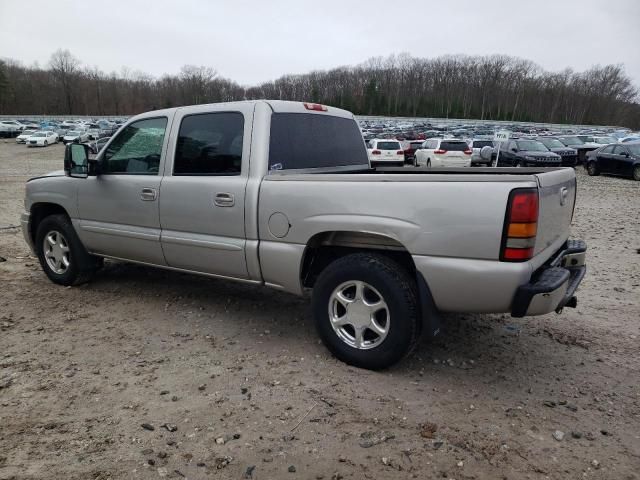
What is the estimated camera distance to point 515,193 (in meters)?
2.81

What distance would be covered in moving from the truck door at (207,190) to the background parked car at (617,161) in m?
19.7

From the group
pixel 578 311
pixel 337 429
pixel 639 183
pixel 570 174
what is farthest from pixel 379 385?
pixel 639 183

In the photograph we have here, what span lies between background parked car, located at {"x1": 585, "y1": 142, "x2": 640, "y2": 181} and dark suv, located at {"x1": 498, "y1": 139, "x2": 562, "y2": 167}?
134cm

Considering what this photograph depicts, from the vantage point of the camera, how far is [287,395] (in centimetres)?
322

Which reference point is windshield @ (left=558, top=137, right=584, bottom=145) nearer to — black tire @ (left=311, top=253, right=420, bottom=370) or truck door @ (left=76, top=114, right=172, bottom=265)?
truck door @ (left=76, top=114, right=172, bottom=265)

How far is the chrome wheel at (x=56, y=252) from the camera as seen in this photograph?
540 cm

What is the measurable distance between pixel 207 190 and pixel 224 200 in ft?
0.71

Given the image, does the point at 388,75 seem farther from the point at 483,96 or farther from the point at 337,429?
the point at 337,429

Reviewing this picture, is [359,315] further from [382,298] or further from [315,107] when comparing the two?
[315,107]

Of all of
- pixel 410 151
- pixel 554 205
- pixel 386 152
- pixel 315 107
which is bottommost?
pixel 410 151

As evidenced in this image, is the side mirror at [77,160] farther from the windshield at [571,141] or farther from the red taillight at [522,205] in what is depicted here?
the windshield at [571,141]

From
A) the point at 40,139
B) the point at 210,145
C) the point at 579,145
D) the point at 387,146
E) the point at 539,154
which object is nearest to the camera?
the point at 210,145

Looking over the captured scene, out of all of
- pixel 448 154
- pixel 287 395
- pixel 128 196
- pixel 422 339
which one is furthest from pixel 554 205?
pixel 448 154

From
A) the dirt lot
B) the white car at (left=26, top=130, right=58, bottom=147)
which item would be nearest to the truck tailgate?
the dirt lot
